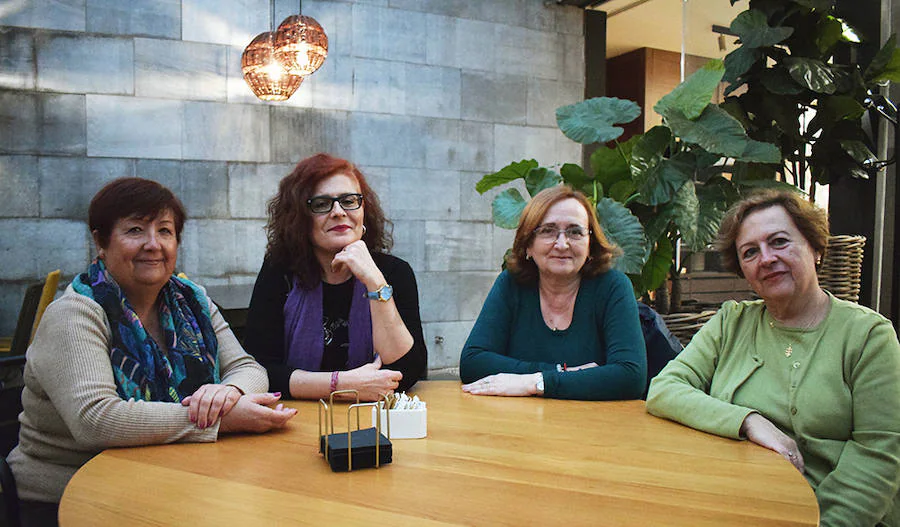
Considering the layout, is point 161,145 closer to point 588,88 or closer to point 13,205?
point 13,205

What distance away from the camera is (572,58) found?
5.25m

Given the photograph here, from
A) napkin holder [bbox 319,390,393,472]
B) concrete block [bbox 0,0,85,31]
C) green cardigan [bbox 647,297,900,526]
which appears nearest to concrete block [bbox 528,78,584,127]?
concrete block [bbox 0,0,85,31]

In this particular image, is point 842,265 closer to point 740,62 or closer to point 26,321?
point 740,62

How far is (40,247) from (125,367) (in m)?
2.94

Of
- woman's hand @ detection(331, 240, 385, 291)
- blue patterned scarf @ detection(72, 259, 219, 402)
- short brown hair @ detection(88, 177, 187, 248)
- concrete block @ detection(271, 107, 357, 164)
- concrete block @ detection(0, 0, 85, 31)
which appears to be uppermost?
concrete block @ detection(0, 0, 85, 31)

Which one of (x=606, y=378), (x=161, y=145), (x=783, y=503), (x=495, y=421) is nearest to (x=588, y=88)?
(x=161, y=145)

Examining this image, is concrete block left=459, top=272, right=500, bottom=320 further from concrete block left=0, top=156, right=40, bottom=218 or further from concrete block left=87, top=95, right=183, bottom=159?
concrete block left=0, top=156, right=40, bottom=218

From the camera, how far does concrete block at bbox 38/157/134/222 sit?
3.93m

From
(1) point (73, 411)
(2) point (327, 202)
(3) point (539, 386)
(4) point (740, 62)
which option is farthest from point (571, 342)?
(4) point (740, 62)

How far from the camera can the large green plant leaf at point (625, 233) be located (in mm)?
3086

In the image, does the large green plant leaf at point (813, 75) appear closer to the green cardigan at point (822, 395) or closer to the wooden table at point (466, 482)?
the green cardigan at point (822, 395)

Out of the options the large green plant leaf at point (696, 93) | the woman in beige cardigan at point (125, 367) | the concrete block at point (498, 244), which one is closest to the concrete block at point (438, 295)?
the concrete block at point (498, 244)

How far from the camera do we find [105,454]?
1.36 meters

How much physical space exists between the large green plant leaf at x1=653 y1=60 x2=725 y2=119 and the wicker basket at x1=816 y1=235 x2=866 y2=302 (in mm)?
891
